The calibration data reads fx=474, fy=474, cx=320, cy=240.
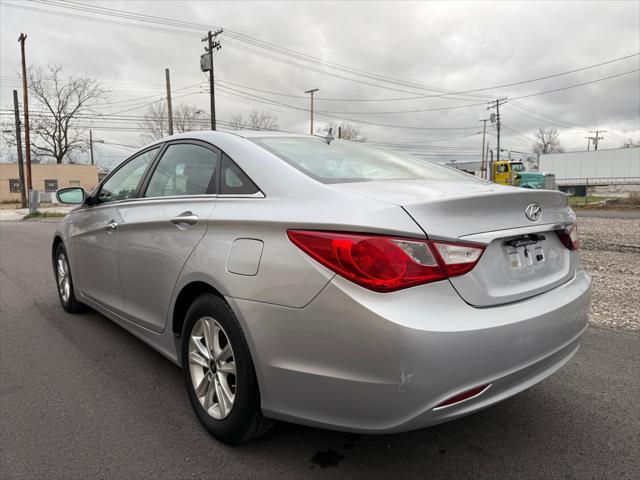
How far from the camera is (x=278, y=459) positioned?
7.45ft

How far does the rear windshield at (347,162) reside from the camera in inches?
94.9

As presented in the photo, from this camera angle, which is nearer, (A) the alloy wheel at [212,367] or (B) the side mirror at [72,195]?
(A) the alloy wheel at [212,367]

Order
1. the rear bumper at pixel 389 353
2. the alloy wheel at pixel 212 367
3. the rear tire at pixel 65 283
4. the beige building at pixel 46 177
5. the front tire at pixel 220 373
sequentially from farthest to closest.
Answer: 1. the beige building at pixel 46 177
2. the rear tire at pixel 65 283
3. the alloy wheel at pixel 212 367
4. the front tire at pixel 220 373
5. the rear bumper at pixel 389 353

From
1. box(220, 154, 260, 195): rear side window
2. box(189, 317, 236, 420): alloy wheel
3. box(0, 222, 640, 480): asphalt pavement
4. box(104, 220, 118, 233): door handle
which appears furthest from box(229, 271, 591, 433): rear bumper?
box(104, 220, 118, 233): door handle

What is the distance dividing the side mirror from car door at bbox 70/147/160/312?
0.49 ft

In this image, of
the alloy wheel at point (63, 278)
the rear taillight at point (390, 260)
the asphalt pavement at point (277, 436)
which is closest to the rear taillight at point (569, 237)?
the rear taillight at point (390, 260)

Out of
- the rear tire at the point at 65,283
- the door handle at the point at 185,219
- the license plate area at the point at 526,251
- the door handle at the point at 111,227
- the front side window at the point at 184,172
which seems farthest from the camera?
the rear tire at the point at 65,283

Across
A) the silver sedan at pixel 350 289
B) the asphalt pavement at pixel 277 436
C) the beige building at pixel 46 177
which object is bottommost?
the asphalt pavement at pixel 277 436

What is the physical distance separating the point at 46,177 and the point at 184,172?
220 feet

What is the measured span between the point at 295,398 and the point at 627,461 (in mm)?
1632

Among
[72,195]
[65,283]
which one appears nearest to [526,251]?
[72,195]

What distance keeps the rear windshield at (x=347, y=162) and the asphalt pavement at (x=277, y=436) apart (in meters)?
1.34

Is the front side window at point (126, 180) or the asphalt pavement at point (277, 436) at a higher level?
the front side window at point (126, 180)

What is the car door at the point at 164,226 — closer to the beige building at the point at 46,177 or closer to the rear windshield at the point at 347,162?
the rear windshield at the point at 347,162
